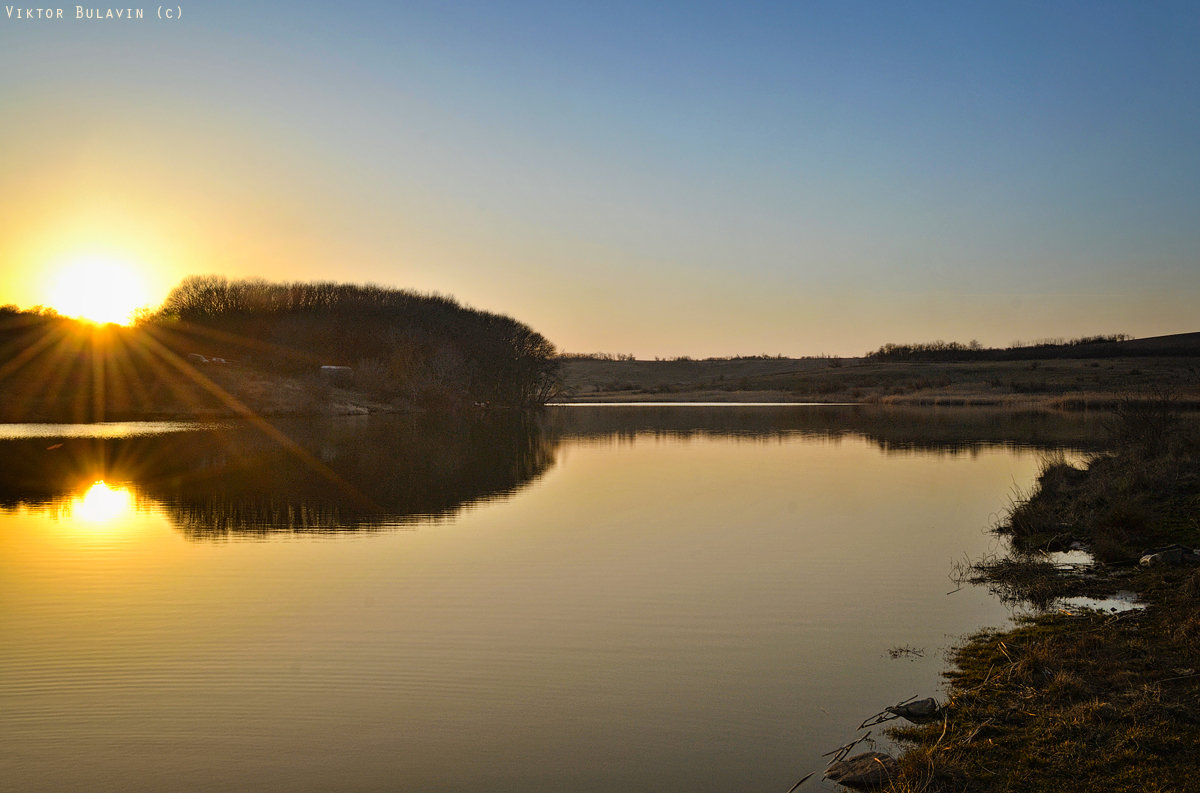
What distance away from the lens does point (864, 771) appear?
255 inches

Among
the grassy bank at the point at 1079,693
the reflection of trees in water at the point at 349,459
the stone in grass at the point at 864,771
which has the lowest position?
the stone in grass at the point at 864,771

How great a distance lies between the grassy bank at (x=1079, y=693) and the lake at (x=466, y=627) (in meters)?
0.69

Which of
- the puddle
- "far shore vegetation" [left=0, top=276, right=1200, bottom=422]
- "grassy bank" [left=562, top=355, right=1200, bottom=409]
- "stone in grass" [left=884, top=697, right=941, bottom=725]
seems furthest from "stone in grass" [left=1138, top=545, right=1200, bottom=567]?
"grassy bank" [left=562, top=355, right=1200, bottom=409]

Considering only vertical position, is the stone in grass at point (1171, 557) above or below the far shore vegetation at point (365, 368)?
below

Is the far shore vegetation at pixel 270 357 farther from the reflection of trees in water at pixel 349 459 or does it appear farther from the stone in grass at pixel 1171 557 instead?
the stone in grass at pixel 1171 557

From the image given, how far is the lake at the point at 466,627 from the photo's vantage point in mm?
7105

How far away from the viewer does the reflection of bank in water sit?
773 inches

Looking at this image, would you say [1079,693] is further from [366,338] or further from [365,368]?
[366,338]

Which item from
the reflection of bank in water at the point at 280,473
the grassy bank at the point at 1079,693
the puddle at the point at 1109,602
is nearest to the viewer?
the grassy bank at the point at 1079,693

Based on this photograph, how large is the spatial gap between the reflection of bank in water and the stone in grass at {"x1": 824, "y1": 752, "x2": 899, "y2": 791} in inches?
505

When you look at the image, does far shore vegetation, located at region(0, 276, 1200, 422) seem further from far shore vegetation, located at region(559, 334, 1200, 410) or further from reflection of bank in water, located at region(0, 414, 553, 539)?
reflection of bank in water, located at region(0, 414, 553, 539)

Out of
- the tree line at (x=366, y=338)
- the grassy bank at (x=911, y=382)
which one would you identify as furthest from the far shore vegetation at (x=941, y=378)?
the tree line at (x=366, y=338)

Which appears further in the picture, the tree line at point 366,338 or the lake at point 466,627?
the tree line at point 366,338

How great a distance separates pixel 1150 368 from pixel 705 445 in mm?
76159
